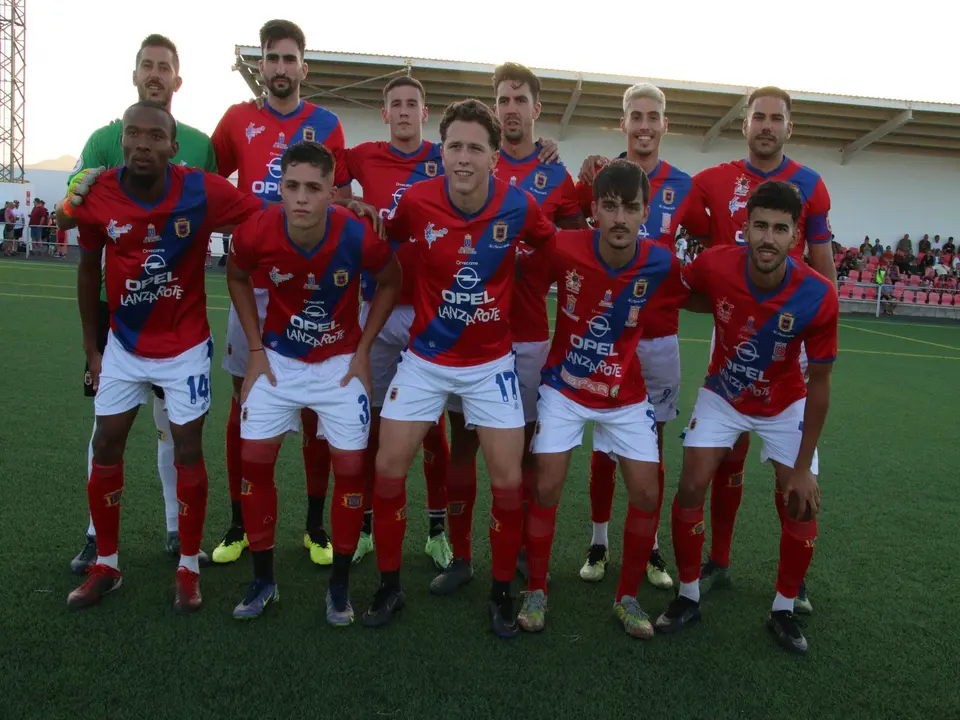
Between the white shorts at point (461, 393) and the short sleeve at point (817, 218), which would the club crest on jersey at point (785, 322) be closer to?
the short sleeve at point (817, 218)

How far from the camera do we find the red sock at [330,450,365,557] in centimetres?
310

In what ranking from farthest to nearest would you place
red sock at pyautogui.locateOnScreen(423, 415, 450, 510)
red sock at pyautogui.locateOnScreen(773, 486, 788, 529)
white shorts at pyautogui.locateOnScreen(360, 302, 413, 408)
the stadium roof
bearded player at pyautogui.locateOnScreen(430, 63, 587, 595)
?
the stadium roof, red sock at pyautogui.locateOnScreen(423, 415, 450, 510), white shorts at pyautogui.locateOnScreen(360, 302, 413, 408), bearded player at pyautogui.locateOnScreen(430, 63, 587, 595), red sock at pyautogui.locateOnScreen(773, 486, 788, 529)

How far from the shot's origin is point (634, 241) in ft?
10.3

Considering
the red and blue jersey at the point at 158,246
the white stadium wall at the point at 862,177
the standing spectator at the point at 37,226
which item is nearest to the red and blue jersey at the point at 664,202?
the red and blue jersey at the point at 158,246

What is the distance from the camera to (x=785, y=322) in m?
3.07

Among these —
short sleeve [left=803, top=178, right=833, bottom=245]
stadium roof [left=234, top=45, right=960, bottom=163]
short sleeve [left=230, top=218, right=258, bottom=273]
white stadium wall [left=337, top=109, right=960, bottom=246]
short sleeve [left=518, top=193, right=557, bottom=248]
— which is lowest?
short sleeve [left=230, top=218, right=258, bottom=273]

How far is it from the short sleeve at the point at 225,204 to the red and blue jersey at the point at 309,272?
0.30 ft

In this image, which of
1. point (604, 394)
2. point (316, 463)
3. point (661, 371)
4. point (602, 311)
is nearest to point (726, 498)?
point (661, 371)

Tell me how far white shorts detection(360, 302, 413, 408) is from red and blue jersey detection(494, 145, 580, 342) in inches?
22.2

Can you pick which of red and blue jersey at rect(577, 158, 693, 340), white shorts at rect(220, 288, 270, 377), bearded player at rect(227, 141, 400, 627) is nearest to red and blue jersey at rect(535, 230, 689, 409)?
red and blue jersey at rect(577, 158, 693, 340)

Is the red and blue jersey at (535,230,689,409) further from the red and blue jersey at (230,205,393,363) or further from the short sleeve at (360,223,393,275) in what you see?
the red and blue jersey at (230,205,393,363)

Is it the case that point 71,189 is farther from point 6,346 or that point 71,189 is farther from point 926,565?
point 6,346

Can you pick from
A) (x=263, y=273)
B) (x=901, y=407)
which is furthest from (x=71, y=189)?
(x=901, y=407)

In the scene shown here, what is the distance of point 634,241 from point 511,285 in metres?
0.55
